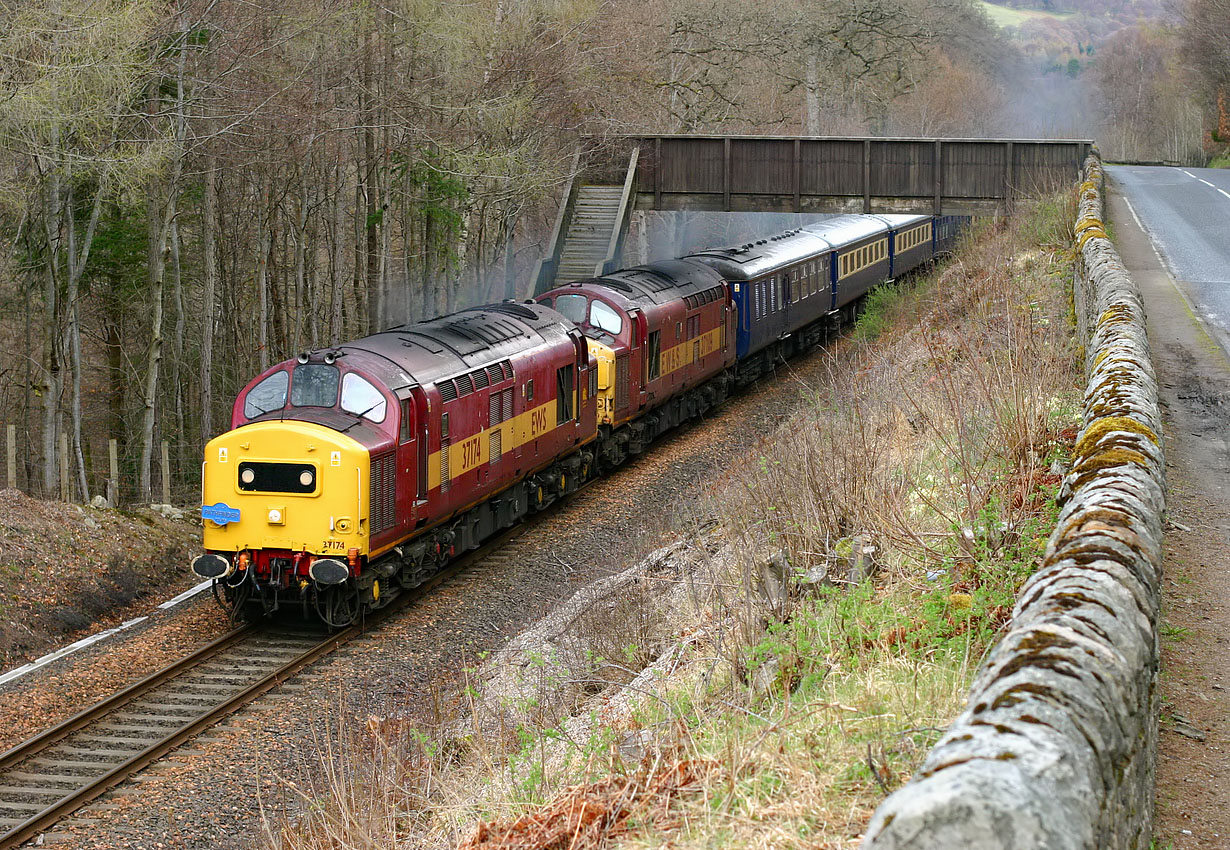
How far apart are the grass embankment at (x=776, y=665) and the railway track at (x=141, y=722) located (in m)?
1.62

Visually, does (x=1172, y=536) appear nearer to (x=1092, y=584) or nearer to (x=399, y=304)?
(x=1092, y=584)

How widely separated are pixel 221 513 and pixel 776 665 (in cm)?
816

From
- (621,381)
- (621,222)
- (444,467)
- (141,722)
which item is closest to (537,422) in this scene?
(444,467)

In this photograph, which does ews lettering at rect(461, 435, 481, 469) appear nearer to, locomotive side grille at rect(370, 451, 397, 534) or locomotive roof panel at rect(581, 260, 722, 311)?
locomotive side grille at rect(370, 451, 397, 534)

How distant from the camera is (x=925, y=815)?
3.20 metres

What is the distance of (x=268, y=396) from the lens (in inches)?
567

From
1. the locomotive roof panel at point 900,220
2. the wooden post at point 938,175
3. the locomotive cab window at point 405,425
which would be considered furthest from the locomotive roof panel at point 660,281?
the locomotive roof panel at point 900,220

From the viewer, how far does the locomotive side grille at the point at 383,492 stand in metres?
13.7

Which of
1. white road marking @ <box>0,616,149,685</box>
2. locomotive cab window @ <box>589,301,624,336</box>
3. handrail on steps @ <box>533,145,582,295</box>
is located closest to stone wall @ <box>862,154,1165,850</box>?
white road marking @ <box>0,616,149,685</box>

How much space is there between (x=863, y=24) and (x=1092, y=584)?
141ft

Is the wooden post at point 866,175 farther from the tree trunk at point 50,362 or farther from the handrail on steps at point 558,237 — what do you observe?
the tree trunk at point 50,362

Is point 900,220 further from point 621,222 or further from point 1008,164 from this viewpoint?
point 621,222

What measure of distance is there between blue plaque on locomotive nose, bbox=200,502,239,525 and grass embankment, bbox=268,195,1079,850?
10.8ft

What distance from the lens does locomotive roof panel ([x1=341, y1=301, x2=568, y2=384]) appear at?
587 inches
